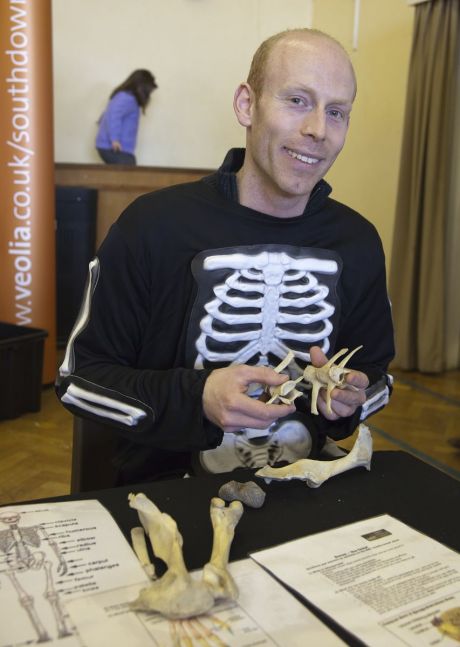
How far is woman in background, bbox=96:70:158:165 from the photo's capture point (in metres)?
5.39

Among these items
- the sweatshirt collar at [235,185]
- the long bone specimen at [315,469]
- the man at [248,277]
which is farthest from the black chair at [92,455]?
the sweatshirt collar at [235,185]

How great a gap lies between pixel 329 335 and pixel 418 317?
10.8ft

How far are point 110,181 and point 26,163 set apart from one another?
1.34 meters

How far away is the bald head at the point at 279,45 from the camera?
1.33 metres

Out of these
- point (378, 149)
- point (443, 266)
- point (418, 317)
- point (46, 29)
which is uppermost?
point (46, 29)

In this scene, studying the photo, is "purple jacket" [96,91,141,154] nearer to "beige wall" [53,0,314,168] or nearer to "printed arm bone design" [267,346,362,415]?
"beige wall" [53,0,314,168]

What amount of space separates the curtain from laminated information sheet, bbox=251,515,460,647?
3.73m

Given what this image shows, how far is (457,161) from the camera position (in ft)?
14.8

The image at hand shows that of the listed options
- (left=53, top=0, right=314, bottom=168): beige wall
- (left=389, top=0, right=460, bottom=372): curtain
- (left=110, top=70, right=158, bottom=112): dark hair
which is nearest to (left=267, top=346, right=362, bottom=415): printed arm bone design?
(left=389, top=0, right=460, bottom=372): curtain

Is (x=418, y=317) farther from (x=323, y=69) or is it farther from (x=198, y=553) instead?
(x=198, y=553)

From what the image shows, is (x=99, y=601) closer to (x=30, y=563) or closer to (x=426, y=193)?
(x=30, y=563)

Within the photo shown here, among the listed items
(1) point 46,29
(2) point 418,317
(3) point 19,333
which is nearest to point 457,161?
(2) point 418,317

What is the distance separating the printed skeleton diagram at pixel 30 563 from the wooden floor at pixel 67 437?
165cm

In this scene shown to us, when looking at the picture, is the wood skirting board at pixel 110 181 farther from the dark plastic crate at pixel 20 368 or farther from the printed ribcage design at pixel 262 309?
the printed ribcage design at pixel 262 309
